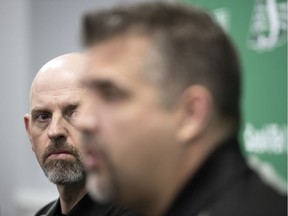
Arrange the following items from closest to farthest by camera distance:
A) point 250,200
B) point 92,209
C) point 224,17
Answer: point 250,200
point 92,209
point 224,17

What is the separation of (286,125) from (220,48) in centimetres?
115

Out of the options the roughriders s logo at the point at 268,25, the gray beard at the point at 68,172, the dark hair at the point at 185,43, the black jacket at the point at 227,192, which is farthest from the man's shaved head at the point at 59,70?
the roughriders s logo at the point at 268,25

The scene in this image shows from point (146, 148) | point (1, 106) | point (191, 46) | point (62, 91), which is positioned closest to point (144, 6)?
point (191, 46)

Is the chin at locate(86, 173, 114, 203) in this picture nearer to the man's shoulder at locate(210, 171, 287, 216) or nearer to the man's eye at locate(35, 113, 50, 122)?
the man's shoulder at locate(210, 171, 287, 216)

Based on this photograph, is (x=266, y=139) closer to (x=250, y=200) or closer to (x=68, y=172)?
(x=68, y=172)

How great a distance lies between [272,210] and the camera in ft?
2.73

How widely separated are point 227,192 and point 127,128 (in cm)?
18

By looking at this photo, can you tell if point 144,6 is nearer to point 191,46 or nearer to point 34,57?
point 191,46

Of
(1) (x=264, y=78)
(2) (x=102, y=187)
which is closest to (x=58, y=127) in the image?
(2) (x=102, y=187)

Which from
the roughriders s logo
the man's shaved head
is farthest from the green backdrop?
the man's shaved head

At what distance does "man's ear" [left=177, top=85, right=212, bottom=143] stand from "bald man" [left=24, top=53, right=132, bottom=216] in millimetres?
590

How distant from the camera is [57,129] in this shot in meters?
1.47

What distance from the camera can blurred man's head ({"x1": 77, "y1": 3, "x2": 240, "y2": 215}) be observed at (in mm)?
885

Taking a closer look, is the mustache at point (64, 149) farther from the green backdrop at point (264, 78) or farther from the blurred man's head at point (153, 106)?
the green backdrop at point (264, 78)
